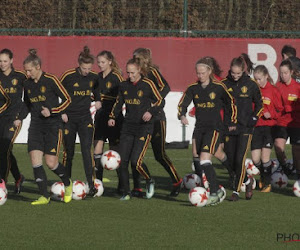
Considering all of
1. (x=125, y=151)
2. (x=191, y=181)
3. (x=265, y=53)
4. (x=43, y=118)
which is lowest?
(x=191, y=181)

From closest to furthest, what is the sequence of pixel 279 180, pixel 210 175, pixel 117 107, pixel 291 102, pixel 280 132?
pixel 210 175
pixel 117 107
pixel 291 102
pixel 279 180
pixel 280 132

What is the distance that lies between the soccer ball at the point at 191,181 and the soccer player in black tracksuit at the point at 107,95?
1.26 m

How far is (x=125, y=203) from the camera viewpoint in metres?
14.0

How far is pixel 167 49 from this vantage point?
2520cm

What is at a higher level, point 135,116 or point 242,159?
point 135,116

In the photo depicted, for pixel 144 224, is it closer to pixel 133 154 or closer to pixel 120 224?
pixel 120 224

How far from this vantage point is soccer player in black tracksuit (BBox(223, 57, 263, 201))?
14492 mm

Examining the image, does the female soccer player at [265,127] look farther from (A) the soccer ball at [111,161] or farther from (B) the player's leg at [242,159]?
(A) the soccer ball at [111,161]

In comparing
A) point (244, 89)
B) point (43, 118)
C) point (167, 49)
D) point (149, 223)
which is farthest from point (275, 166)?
point (167, 49)

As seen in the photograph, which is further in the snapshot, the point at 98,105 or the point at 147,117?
the point at 98,105

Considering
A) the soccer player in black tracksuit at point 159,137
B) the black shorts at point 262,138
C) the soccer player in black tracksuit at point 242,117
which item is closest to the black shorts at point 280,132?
the black shorts at point 262,138

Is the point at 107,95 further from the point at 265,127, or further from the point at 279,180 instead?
the point at 279,180

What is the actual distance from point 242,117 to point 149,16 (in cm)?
1171

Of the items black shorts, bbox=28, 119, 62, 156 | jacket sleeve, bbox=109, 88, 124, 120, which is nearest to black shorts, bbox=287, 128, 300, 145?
jacket sleeve, bbox=109, 88, 124, 120
